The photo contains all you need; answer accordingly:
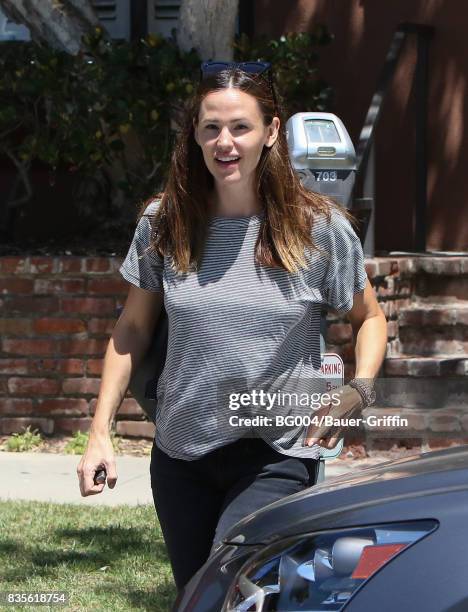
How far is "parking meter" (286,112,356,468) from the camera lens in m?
4.56

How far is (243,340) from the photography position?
308 centimetres

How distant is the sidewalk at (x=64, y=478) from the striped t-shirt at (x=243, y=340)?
3.02 m

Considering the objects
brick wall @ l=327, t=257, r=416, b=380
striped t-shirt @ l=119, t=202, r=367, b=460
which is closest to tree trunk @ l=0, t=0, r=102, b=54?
brick wall @ l=327, t=257, r=416, b=380

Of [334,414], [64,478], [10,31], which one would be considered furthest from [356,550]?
[10,31]

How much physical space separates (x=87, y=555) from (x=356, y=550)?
294 centimetres

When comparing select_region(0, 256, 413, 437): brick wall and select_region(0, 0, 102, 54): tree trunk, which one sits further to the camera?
select_region(0, 0, 102, 54): tree trunk

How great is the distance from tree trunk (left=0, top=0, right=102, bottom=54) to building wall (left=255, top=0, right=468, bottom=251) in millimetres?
1722

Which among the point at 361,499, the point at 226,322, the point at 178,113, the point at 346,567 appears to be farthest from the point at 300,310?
the point at 178,113

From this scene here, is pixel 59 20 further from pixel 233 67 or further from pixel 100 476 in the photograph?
pixel 100 476

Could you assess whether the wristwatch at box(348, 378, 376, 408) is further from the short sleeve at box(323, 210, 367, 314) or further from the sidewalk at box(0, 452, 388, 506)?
the sidewalk at box(0, 452, 388, 506)

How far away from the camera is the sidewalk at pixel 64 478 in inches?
246

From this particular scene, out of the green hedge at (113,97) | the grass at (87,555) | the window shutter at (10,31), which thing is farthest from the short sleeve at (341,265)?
the window shutter at (10,31)

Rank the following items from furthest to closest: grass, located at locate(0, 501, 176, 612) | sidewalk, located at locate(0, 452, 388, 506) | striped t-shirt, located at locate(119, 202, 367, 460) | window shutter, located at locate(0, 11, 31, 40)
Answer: window shutter, located at locate(0, 11, 31, 40)
sidewalk, located at locate(0, 452, 388, 506)
grass, located at locate(0, 501, 176, 612)
striped t-shirt, located at locate(119, 202, 367, 460)

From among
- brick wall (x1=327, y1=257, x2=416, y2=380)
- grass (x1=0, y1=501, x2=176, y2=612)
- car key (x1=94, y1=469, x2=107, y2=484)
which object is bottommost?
grass (x1=0, y1=501, x2=176, y2=612)
